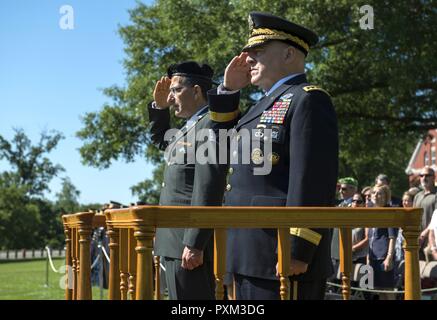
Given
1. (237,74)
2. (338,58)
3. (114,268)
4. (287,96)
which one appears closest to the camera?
(287,96)

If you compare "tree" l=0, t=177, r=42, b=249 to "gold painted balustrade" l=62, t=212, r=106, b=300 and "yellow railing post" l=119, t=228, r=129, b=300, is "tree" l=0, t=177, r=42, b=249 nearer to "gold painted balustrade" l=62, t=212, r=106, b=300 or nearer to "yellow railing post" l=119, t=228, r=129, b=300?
"gold painted balustrade" l=62, t=212, r=106, b=300

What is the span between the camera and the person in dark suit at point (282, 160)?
12.4 ft

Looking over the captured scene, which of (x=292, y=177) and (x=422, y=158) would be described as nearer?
(x=292, y=177)

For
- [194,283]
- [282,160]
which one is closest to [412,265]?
[282,160]

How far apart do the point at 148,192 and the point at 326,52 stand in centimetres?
5032

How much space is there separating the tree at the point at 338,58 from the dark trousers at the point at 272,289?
15393 millimetres

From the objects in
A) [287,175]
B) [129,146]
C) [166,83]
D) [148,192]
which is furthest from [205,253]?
[148,192]

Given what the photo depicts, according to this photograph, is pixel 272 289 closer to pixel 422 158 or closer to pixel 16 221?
pixel 16 221

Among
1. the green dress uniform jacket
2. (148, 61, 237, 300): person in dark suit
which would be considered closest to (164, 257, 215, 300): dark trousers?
(148, 61, 237, 300): person in dark suit

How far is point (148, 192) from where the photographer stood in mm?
71500

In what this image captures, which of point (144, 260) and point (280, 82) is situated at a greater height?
point (280, 82)

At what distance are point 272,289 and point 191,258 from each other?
868mm

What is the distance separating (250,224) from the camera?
3508mm

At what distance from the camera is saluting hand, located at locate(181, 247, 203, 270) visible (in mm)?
4512
